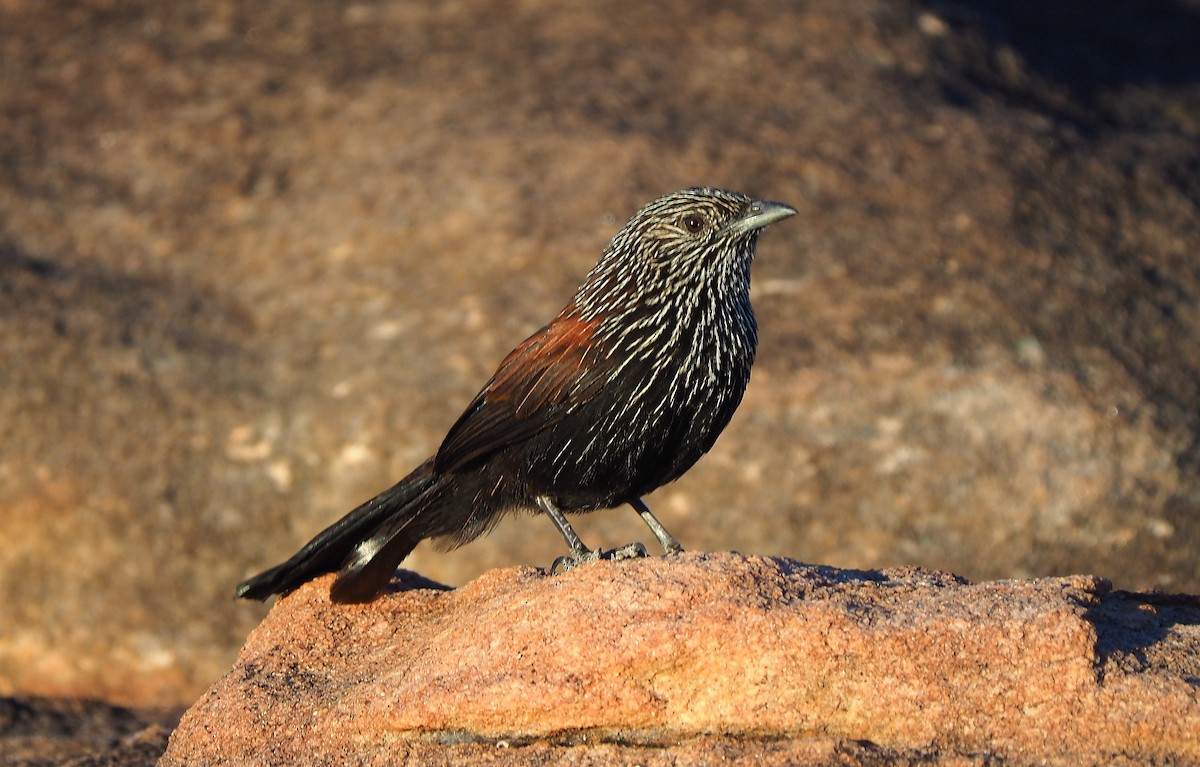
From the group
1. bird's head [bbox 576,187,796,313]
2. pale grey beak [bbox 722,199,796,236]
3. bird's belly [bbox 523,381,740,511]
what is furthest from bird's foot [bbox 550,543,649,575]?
pale grey beak [bbox 722,199,796,236]

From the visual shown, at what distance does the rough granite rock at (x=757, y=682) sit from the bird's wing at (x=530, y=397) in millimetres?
962

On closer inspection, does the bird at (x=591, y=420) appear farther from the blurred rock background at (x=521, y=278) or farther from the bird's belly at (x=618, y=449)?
the blurred rock background at (x=521, y=278)

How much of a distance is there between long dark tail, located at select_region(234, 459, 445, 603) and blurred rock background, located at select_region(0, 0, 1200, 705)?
3391 millimetres

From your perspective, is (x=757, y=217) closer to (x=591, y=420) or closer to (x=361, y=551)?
(x=591, y=420)

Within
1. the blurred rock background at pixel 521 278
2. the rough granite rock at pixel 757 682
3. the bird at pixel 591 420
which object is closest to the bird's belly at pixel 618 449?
the bird at pixel 591 420

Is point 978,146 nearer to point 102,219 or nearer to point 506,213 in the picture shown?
point 506,213

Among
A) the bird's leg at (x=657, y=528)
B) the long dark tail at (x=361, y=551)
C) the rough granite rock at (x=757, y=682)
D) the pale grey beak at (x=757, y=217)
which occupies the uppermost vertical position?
the pale grey beak at (x=757, y=217)

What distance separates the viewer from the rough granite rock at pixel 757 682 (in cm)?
438

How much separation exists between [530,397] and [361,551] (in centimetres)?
94

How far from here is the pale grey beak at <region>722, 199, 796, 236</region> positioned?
6.28 m

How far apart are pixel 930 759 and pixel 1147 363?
274 inches

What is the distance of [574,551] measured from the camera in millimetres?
5793

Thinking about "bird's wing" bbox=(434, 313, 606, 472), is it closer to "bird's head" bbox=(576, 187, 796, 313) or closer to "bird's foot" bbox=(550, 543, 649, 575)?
"bird's head" bbox=(576, 187, 796, 313)

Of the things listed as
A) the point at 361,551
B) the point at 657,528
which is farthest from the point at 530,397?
the point at 361,551
